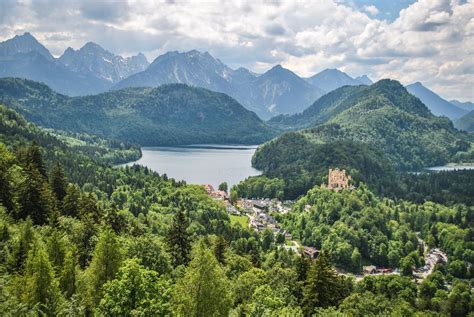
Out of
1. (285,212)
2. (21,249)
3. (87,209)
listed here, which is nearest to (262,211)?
(285,212)

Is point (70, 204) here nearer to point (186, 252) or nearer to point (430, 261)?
point (186, 252)

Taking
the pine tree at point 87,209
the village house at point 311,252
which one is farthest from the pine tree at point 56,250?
the village house at point 311,252

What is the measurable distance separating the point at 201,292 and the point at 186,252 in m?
21.0

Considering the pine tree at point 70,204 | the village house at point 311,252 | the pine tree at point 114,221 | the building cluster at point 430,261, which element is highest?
the pine tree at point 70,204

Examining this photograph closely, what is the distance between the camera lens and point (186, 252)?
44906mm

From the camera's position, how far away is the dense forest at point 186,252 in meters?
24.6

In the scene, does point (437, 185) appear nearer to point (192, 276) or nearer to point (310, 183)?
point (310, 183)

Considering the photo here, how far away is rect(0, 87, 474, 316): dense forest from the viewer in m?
24.6

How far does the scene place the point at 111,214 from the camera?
4703 cm

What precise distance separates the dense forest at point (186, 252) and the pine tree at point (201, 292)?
5cm

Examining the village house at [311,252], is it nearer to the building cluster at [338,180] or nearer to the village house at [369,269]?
the village house at [369,269]

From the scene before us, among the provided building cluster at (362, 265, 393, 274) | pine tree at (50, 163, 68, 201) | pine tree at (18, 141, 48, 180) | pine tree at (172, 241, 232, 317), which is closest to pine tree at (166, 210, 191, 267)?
pine tree at (50, 163, 68, 201)

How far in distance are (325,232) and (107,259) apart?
77.7 m

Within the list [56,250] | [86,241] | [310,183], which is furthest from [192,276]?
[310,183]
